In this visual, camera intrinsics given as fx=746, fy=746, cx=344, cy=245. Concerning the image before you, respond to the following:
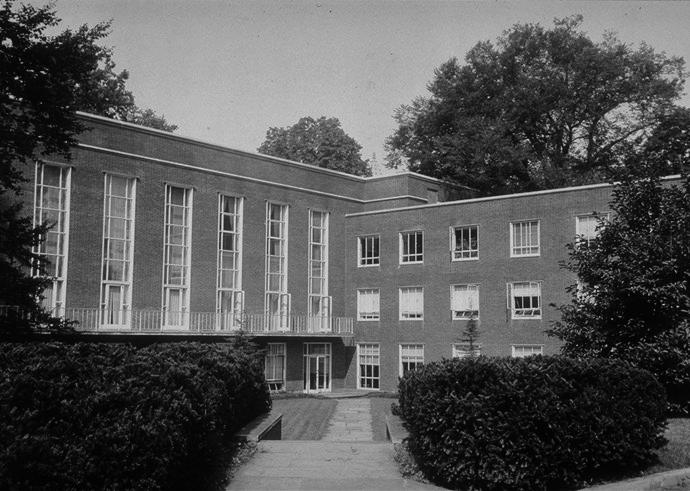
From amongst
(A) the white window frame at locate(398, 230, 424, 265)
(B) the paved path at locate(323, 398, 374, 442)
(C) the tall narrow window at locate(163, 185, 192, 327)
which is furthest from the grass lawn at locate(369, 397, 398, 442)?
(C) the tall narrow window at locate(163, 185, 192, 327)

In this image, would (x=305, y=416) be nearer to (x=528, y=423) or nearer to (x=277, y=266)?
(x=277, y=266)

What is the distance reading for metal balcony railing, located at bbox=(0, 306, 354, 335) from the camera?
92.4 ft

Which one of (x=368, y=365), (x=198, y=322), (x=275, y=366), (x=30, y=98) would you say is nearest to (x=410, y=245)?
(x=368, y=365)

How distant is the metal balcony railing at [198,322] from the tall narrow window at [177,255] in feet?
0.48

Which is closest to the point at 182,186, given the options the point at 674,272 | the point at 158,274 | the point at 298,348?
the point at 158,274

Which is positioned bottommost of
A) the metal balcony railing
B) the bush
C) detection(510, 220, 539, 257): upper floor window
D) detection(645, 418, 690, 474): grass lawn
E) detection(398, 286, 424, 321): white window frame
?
detection(645, 418, 690, 474): grass lawn

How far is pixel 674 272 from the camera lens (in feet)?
53.9

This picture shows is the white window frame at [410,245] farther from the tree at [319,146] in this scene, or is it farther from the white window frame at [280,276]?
the tree at [319,146]

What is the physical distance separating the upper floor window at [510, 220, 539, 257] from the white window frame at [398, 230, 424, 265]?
181 inches

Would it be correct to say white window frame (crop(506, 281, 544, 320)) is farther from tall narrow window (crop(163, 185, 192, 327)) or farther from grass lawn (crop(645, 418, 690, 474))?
grass lawn (crop(645, 418, 690, 474))

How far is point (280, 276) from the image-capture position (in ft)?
116

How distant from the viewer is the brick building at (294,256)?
28.9 meters

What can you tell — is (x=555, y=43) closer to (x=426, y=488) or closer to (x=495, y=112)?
(x=495, y=112)

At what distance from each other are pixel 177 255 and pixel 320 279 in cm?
809
